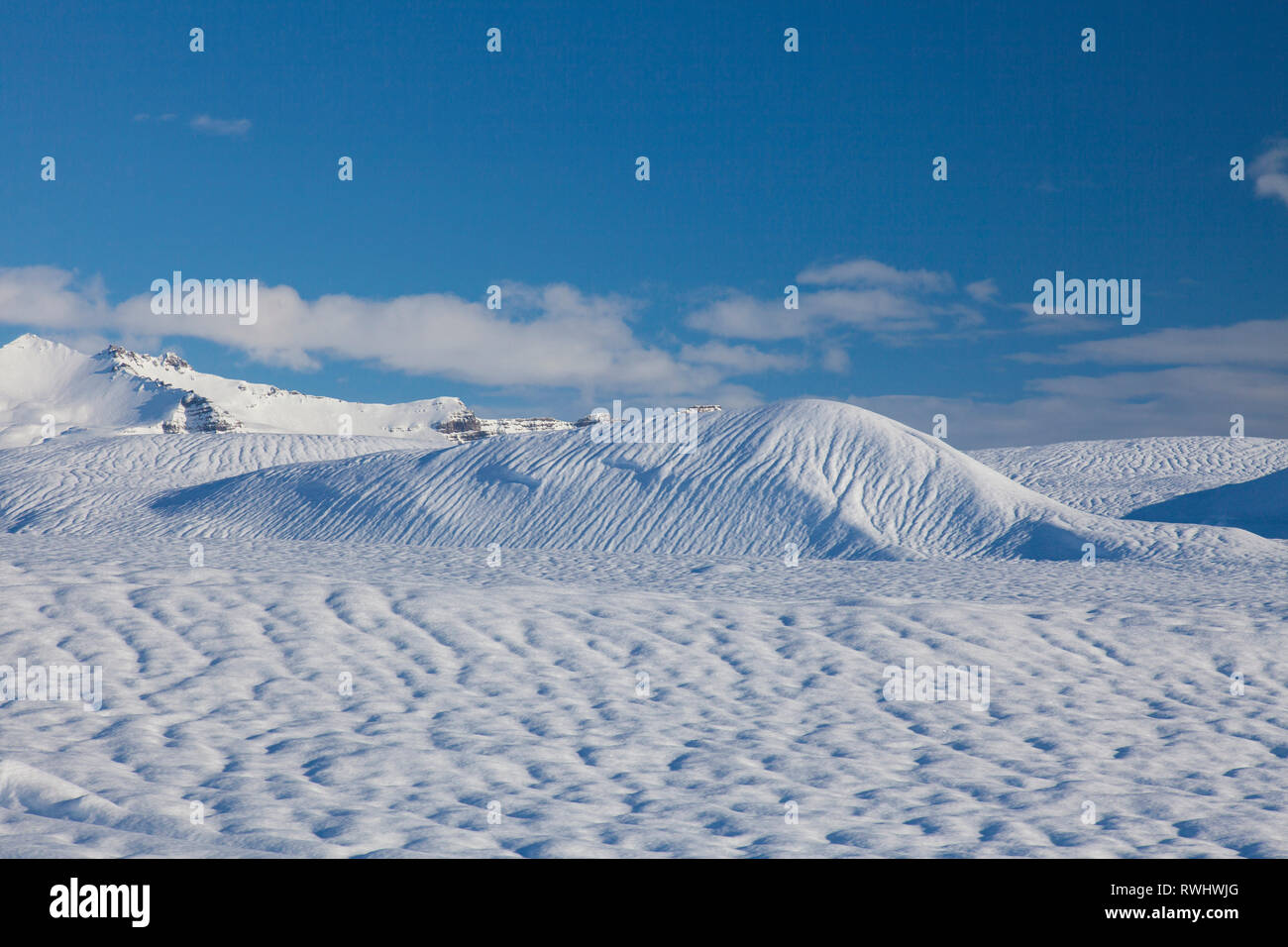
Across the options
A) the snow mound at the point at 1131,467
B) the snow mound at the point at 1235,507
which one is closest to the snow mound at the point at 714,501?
the snow mound at the point at 1235,507

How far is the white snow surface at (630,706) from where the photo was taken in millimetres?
5191

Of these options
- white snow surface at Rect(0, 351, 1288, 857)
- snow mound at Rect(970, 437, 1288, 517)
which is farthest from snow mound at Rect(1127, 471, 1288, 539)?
white snow surface at Rect(0, 351, 1288, 857)

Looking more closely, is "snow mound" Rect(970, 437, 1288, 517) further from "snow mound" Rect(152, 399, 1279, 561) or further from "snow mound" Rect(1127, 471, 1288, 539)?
"snow mound" Rect(152, 399, 1279, 561)

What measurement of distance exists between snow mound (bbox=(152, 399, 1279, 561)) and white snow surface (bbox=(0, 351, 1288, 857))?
2757 millimetres

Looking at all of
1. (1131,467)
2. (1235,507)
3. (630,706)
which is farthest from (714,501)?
(1131,467)

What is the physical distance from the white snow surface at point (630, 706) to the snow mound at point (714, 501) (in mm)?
2757

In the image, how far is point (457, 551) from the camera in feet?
54.2

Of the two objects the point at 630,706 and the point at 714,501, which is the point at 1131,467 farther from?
the point at 630,706

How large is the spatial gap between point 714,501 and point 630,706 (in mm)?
14606

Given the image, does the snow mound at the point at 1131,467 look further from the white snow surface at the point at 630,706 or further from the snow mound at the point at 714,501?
the white snow surface at the point at 630,706

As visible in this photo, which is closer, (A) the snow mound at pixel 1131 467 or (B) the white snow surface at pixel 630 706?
(B) the white snow surface at pixel 630 706

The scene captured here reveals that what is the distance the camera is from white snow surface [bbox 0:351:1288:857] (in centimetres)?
519

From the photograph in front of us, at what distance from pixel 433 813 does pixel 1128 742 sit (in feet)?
16.7

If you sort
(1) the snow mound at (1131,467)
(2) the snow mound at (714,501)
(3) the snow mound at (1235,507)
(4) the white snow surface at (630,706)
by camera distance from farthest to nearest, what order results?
(1) the snow mound at (1131,467)
(3) the snow mound at (1235,507)
(2) the snow mound at (714,501)
(4) the white snow surface at (630,706)
